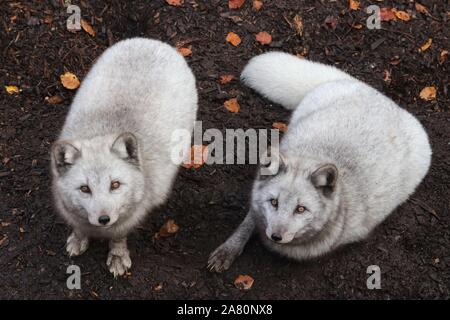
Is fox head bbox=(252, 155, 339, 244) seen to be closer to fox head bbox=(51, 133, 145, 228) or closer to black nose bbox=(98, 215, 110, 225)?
fox head bbox=(51, 133, 145, 228)

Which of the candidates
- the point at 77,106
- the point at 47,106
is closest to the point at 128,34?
the point at 47,106

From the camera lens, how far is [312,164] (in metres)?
4.64

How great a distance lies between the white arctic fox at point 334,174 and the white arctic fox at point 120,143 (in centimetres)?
91

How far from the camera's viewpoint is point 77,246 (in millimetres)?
5070

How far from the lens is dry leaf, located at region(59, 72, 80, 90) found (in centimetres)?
657

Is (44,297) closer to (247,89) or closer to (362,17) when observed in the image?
(247,89)

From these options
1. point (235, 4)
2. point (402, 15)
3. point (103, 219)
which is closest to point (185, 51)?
point (235, 4)

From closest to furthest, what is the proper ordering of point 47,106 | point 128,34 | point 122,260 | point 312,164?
point 312,164 → point 122,260 → point 47,106 → point 128,34

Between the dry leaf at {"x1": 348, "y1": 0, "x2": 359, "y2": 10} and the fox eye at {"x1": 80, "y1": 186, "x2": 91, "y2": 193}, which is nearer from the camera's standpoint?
the fox eye at {"x1": 80, "y1": 186, "x2": 91, "y2": 193}

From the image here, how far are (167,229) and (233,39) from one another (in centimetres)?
280

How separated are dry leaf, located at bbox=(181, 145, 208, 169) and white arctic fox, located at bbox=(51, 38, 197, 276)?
0.37 meters

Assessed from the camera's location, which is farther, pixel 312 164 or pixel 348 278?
pixel 348 278

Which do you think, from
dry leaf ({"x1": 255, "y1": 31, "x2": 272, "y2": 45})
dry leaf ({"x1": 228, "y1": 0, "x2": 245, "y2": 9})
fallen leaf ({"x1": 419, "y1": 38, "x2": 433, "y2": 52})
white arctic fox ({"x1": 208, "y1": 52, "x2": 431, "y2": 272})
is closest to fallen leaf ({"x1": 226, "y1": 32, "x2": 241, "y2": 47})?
dry leaf ({"x1": 255, "y1": 31, "x2": 272, "y2": 45})

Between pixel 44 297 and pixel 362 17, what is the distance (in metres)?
5.18
